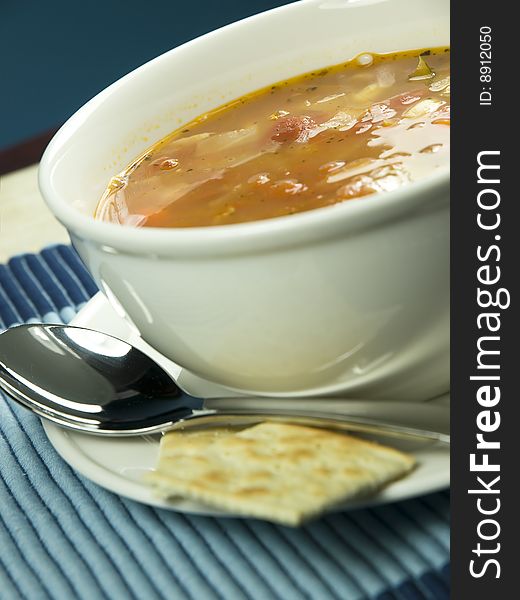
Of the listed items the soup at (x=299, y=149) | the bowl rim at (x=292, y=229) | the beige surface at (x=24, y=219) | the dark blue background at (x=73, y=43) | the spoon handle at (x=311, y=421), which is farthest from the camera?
the dark blue background at (x=73, y=43)

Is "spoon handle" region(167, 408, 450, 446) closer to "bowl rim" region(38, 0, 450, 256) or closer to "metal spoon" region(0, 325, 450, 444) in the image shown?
"metal spoon" region(0, 325, 450, 444)

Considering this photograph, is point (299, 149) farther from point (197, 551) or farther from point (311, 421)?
point (197, 551)

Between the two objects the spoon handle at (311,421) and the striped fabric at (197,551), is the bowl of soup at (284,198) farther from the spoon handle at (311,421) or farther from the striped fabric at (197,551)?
the striped fabric at (197,551)

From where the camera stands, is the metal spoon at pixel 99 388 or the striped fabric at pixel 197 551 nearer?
the striped fabric at pixel 197 551

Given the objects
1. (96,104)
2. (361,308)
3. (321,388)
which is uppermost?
(96,104)

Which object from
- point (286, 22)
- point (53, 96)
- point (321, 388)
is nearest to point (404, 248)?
point (321, 388)

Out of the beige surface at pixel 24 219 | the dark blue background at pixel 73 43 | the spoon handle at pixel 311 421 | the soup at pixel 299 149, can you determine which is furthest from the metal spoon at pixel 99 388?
the dark blue background at pixel 73 43

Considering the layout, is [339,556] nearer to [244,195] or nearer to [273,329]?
[273,329]
